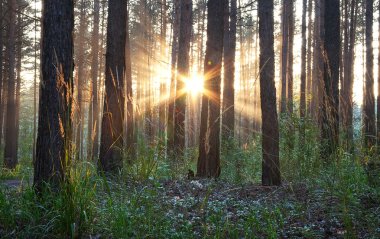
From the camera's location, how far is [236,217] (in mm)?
4434

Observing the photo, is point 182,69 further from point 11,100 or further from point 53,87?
point 11,100

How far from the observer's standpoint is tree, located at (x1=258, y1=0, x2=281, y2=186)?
260 inches

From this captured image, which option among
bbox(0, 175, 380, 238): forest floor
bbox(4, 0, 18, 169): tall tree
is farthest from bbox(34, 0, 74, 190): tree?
bbox(4, 0, 18, 169): tall tree

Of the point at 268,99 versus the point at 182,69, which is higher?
the point at 182,69

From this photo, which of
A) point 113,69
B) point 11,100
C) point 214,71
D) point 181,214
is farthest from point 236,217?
point 11,100

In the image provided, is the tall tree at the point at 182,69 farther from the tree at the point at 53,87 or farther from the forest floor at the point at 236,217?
the tree at the point at 53,87

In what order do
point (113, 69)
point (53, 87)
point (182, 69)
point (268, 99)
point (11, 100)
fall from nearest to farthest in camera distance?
point (53, 87)
point (268, 99)
point (113, 69)
point (182, 69)
point (11, 100)

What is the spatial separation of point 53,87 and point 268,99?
4.08 meters

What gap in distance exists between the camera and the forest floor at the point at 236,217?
354cm

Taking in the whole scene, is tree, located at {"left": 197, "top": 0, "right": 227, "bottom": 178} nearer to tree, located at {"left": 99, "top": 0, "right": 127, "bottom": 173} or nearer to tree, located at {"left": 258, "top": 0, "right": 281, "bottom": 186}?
tree, located at {"left": 258, "top": 0, "right": 281, "bottom": 186}

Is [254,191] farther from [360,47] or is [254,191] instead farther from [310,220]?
[360,47]

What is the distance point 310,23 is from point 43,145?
25803 millimetres

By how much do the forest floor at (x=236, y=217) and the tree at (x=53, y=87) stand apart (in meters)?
0.52

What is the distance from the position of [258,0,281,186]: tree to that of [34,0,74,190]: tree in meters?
3.76
